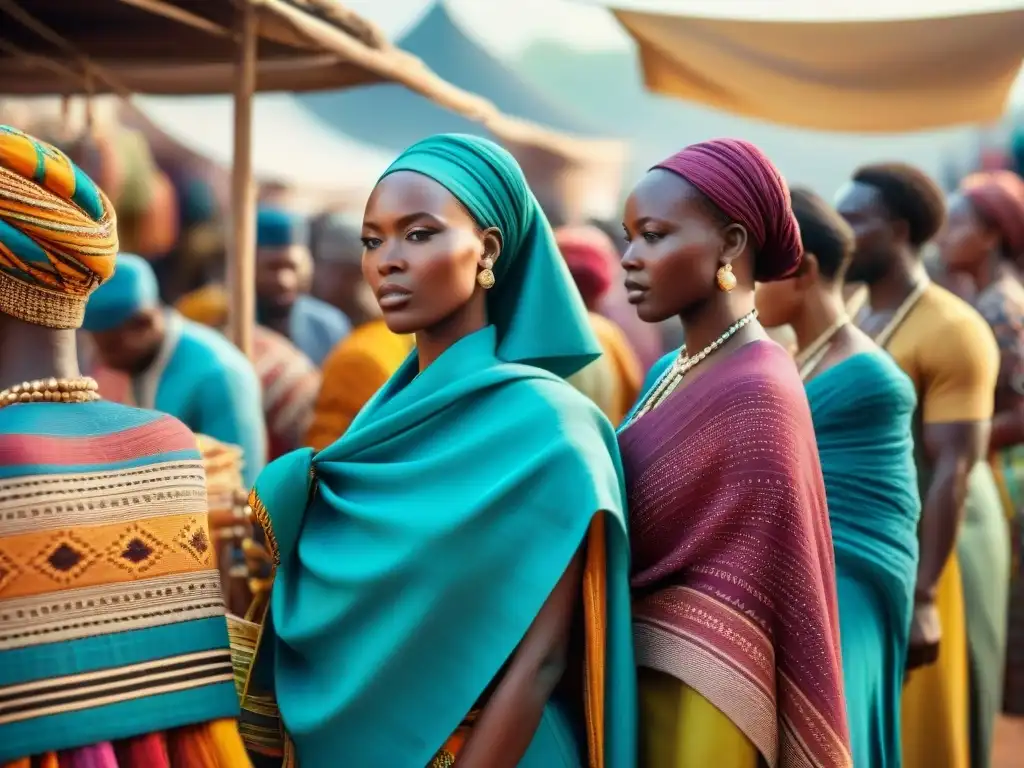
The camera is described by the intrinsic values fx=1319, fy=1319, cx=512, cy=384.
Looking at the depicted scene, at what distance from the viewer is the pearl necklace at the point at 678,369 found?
3.15 m

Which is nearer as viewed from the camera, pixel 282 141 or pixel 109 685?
pixel 109 685

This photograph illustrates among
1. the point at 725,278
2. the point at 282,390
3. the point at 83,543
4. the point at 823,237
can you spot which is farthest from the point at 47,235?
the point at 282,390

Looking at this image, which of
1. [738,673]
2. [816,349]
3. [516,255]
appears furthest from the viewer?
[816,349]

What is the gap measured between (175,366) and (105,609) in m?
2.99

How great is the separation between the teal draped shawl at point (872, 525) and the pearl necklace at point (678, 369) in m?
0.74

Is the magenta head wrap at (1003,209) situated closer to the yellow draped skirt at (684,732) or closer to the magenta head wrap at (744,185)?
the magenta head wrap at (744,185)

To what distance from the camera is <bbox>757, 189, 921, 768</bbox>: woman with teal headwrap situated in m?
3.73

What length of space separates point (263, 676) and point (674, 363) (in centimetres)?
127

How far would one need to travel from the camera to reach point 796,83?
751 cm

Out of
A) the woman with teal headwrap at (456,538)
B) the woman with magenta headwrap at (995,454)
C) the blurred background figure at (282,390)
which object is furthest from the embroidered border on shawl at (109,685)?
the blurred background figure at (282,390)

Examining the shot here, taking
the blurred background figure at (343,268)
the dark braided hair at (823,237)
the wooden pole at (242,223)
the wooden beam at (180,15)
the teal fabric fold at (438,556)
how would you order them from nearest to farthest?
the teal fabric fold at (438,556), the dark braided hair at (823,237), the wooden beam at (180,15), the wooden pole at (242,223), the blurred background figure at (343,268)

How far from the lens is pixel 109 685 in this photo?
2.50 meters

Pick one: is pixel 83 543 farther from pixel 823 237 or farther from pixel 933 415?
A: pixel 933 415

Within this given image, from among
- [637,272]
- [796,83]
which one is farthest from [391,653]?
[796,83]
